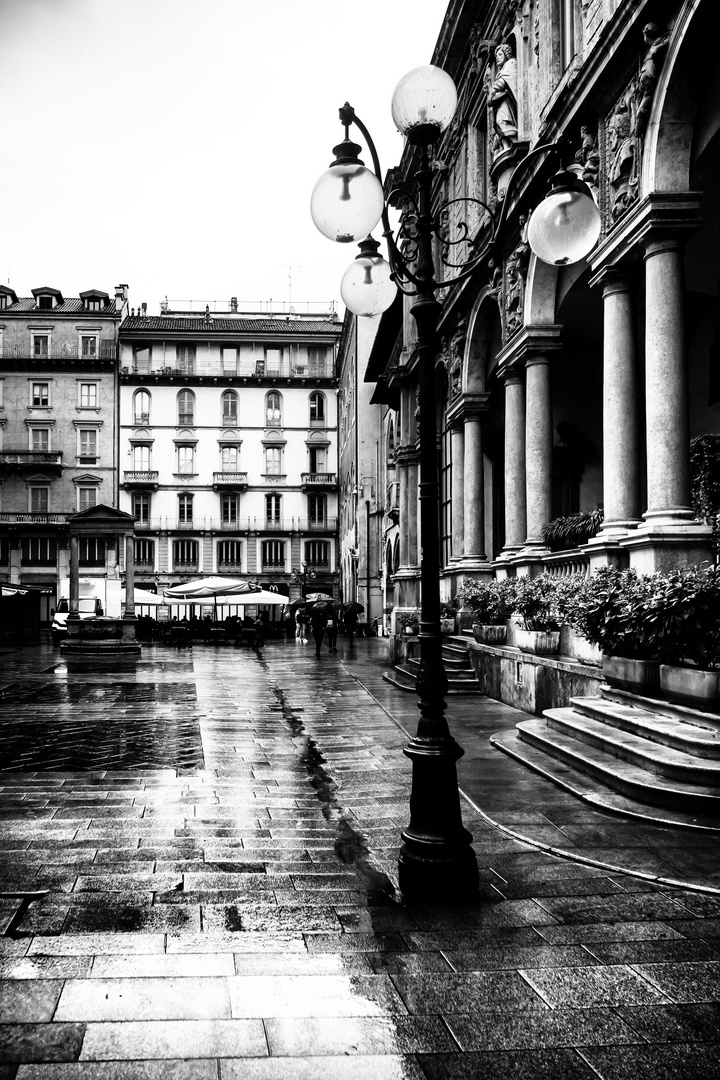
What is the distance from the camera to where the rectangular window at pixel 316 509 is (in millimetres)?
61719

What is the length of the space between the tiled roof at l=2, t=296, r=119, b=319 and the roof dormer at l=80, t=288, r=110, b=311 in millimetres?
269

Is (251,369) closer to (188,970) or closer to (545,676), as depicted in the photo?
(545,676)

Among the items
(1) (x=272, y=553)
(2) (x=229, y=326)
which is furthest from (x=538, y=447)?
(2) (x=229, y=326)

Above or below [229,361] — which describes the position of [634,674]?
below

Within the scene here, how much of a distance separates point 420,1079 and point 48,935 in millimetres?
2085

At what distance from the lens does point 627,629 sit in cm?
798

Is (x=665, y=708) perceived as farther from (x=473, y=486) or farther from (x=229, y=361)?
(x=229, y=361)

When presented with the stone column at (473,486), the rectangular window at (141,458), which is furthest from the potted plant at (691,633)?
the rectangular window at (141,458)

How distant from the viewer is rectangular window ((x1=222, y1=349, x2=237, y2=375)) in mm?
61531

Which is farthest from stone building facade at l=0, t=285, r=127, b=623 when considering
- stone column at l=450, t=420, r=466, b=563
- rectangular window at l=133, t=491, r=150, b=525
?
stone column at l=450, t=420, r=466, b=563

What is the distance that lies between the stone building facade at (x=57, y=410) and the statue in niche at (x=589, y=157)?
51338mm

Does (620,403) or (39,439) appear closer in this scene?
(620,403)

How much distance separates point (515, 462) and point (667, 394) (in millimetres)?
6255

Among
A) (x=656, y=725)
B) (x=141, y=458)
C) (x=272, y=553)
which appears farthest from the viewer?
(x=272, y=553)
